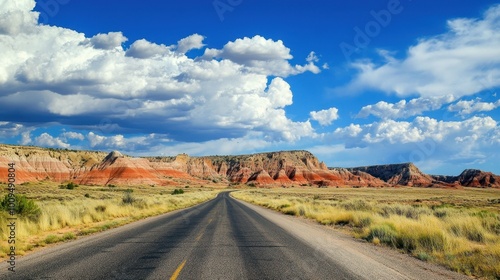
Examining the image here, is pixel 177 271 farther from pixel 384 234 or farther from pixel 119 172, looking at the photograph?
pixel 119 172

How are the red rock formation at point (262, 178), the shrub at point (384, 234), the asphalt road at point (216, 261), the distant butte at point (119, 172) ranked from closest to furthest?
1. the asphalt road at point (216, 261)
2. the shrub at point (384, 234)
3. the distant butte at point (119, 172)
4. the red rock formation at point (262, 178)

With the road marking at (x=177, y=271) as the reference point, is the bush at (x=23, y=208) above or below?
above

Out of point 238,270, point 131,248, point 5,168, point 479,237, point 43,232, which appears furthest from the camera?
point 5,168

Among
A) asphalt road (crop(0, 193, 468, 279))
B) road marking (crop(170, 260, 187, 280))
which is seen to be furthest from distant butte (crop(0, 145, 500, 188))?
road marking (crop(170, 260, 187, 280))

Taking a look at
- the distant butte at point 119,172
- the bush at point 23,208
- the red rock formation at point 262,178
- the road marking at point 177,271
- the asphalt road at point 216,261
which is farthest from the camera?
the red rock formation at point 262,178

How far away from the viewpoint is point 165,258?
1023cm

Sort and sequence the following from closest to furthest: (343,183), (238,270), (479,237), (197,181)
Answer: (238,270)
(479,237)
(197,181)
(343,183)

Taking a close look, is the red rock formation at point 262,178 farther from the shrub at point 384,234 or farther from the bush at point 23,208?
the shrub at point 384,234

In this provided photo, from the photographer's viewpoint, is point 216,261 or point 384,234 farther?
point 384,234

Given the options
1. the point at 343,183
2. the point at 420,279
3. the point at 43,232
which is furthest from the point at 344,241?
the point at 343,183

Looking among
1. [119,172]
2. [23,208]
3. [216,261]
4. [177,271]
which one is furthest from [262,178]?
[177,271]

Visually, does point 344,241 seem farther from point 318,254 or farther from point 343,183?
point 343,183

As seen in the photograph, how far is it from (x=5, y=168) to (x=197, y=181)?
304 ft

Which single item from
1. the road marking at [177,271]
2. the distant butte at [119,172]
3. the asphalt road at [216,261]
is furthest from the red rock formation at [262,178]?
Answer: the road marking at [177,271]
